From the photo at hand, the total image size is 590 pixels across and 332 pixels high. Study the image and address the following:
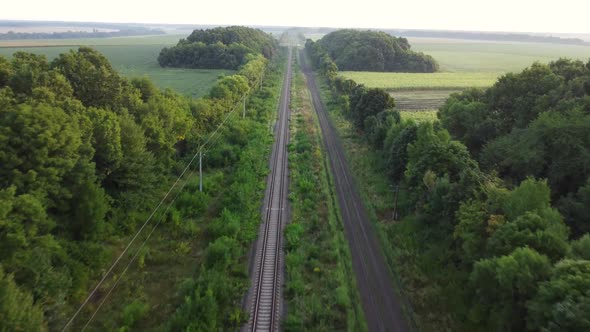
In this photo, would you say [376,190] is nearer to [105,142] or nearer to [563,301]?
[563,301]

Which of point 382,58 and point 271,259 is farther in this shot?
point 382,58

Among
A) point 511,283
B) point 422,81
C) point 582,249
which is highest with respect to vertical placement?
point 422,81

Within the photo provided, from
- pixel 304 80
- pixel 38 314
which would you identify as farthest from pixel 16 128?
pixel 304 80

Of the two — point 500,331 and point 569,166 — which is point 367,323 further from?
point 569,166

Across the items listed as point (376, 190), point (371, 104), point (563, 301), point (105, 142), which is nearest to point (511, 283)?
point (563, 301)

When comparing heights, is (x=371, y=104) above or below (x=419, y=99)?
below

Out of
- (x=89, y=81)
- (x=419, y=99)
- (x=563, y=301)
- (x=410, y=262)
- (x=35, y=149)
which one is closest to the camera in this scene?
(x=563, y=301)
